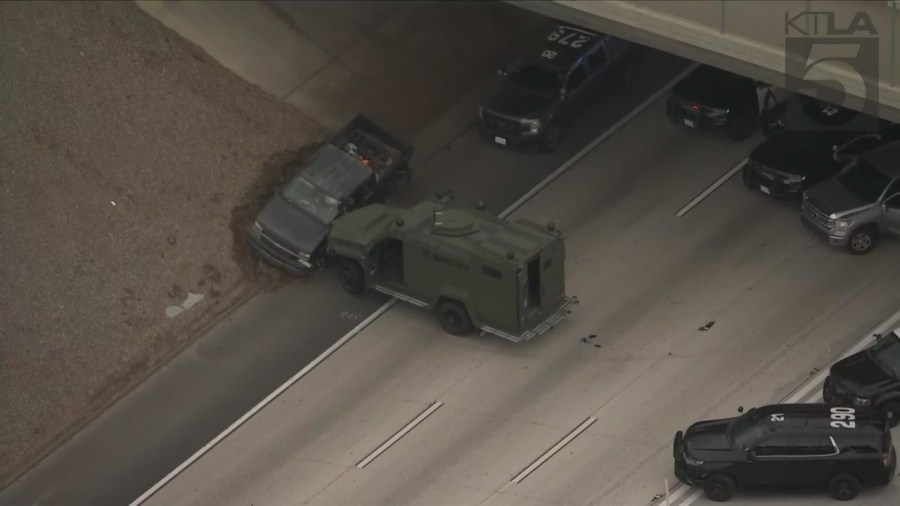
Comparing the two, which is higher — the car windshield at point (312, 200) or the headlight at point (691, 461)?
the car windshield at point (312, 200)

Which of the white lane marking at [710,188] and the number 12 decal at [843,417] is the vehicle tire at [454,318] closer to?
the white lane marking at [710,188]

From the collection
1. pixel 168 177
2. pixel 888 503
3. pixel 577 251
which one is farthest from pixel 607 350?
pixel 168 177

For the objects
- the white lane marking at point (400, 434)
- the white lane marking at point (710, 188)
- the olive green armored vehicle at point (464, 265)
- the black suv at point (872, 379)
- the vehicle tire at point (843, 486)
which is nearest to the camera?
the vehicle tire at point (843, 486)

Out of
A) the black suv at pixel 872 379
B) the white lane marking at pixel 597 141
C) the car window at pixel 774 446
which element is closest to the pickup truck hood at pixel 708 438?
the car window at pixel 774 446

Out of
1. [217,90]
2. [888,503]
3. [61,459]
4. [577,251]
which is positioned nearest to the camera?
[888,503]

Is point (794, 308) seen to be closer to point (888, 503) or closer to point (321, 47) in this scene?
point (888, 503)

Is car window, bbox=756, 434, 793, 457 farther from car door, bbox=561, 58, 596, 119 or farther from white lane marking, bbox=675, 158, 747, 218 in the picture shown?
car door, bbox=561, 58, 596, 119
